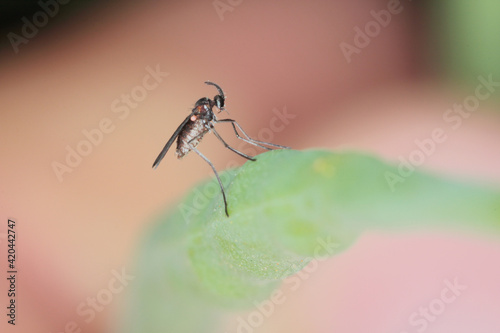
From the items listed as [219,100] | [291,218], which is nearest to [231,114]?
[219,100]

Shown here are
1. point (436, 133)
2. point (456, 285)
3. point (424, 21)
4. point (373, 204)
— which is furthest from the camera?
point (424, 21)

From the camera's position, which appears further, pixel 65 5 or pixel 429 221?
pixel 65 5

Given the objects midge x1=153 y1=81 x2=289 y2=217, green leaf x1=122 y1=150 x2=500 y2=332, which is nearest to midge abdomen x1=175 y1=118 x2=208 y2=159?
midge x1=153 y1=81 x2=289 y2=217

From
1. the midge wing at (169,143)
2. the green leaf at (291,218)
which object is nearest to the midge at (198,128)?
the midge wing at (169,143)

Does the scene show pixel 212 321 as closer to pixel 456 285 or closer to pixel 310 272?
pixel 310 272

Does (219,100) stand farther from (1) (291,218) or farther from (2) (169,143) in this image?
(1) (291,218)

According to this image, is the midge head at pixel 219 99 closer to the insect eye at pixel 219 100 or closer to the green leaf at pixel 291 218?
the insect eye at pixel 219 100

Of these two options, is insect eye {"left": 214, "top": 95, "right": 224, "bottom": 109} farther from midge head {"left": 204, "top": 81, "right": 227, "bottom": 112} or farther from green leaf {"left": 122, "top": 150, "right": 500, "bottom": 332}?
green leaf {"left": 122, "top": 150, "right": 500, "bottom": 332}

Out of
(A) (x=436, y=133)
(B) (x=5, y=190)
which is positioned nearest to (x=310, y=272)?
(A) (x=436, y=133)
